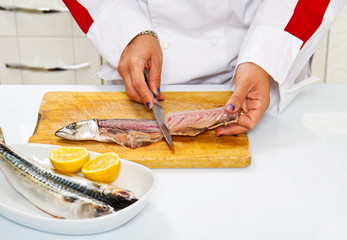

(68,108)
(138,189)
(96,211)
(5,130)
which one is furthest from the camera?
(68,108)

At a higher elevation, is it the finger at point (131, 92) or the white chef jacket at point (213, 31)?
the white chef jacket at point (213, 31)

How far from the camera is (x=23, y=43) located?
2.66m

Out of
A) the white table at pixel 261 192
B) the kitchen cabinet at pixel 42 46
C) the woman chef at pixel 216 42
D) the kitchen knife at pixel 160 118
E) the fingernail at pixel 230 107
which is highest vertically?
the woman chef at pixel 216 42

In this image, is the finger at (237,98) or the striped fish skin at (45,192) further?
the finger at (237,98)

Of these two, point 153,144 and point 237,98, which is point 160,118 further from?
point 237,98

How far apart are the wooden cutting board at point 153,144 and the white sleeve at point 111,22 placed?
0.18 meters

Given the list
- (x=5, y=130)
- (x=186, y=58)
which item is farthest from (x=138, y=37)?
(x=5, y=130)

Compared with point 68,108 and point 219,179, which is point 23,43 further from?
point 219,179

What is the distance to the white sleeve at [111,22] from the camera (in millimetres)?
1381

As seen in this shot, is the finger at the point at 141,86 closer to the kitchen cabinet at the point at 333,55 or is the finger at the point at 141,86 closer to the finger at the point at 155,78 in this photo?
the finger at the point at 155,78

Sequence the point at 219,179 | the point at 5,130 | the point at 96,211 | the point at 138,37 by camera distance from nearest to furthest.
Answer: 1. the point at 96,211
2. the point at 219,179
3. the point at 5,130
4. the point at 138,37

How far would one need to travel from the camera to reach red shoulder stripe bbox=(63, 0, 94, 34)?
57.5 inches

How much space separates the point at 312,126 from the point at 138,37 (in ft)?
2.04

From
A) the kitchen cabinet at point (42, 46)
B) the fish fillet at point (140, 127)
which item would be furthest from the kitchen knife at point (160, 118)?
the kitchen cabinet at point (42, 46)
